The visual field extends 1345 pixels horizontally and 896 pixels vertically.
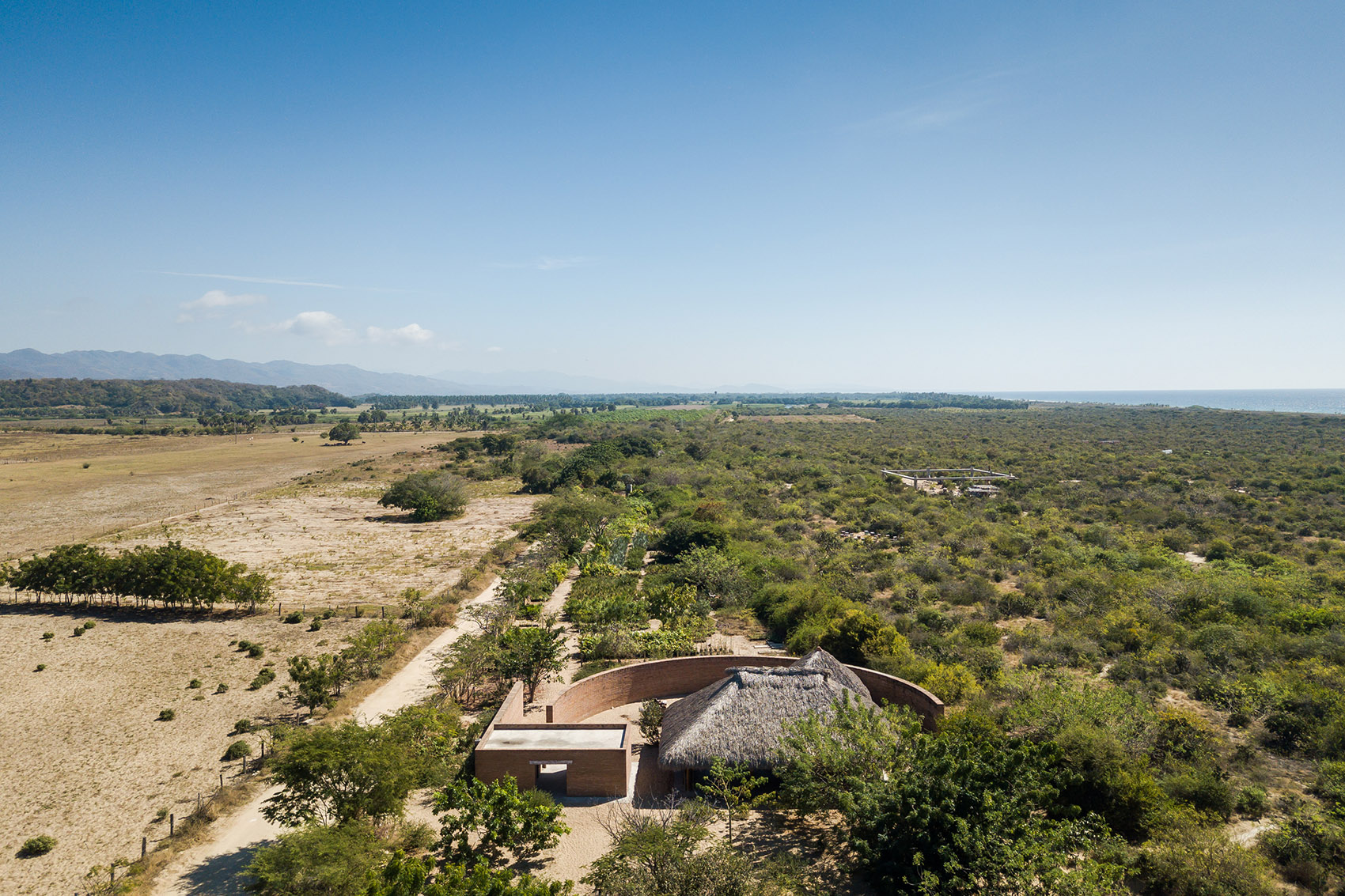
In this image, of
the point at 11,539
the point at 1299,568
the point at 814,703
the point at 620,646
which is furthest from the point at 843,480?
the point at 11,539

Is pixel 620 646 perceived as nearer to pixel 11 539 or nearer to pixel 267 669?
pixel 267 669

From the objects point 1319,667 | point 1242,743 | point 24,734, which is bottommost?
point 24,734

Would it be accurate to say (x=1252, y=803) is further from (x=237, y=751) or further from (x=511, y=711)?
(x=237, y=751)

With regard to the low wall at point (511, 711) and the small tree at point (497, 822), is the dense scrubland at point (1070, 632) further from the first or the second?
the small tree at point (497, 822)

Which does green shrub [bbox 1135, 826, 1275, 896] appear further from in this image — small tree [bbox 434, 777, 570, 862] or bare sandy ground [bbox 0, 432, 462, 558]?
bare sandy ground [bbox 0, 432, 462, 558]

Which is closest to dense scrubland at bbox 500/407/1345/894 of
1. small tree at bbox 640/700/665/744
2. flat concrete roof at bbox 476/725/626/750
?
small tree at bbox 640/700/665/744

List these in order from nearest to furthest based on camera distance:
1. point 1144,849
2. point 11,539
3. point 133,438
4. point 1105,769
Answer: point 1144,849 < point 1105,769 < point 11,539 < point 133,438
